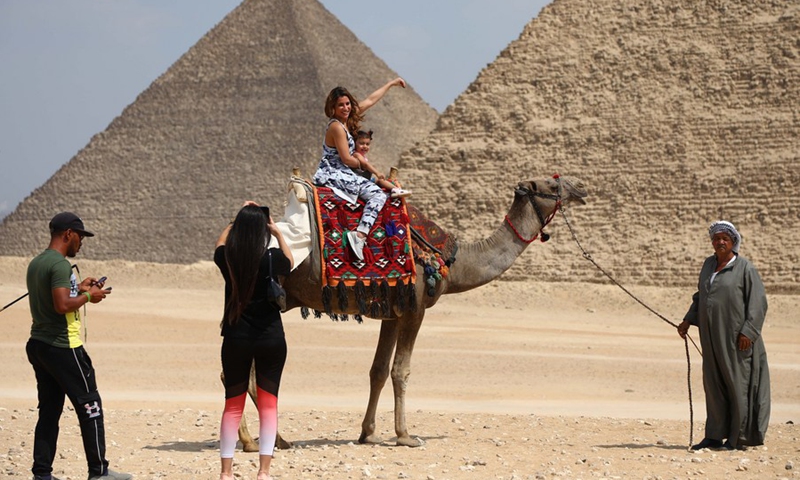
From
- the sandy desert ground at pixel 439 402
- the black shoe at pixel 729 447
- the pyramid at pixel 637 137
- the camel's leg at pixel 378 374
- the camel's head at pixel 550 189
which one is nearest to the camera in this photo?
the sandy desert ground at pixel 439 402

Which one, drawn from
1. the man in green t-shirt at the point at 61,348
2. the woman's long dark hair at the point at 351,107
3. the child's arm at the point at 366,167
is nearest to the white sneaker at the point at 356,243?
the child's arm at the point at 366,167

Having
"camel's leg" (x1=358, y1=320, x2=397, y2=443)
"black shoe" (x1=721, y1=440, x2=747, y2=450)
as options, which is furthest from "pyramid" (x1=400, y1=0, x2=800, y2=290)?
"camel's leg" (x1=358, y1=320, x2=397, y2=443)

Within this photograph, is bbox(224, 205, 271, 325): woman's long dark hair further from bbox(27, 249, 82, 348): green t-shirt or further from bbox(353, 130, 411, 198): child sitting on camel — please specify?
bbox(353, 130, 411, 198): child sitting on camel

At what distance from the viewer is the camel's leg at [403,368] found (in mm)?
8398

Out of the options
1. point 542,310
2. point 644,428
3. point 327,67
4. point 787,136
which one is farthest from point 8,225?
point 644,428

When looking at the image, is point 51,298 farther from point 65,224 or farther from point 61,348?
point 65,224

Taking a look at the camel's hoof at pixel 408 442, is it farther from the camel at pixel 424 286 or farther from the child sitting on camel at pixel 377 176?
the child sitting on camel at pixel 377 176

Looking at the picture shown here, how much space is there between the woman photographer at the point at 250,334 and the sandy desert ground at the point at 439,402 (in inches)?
22.1

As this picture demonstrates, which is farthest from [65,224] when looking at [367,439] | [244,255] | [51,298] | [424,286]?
[367,439]

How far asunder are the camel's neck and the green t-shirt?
2.48 m

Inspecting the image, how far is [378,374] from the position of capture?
8562 millimetres

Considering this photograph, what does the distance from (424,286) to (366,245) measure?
0.40 meters

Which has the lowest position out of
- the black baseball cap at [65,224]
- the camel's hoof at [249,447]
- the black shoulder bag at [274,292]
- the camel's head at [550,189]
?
the camel's hoof at [249,447]

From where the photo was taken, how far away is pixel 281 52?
109 m
